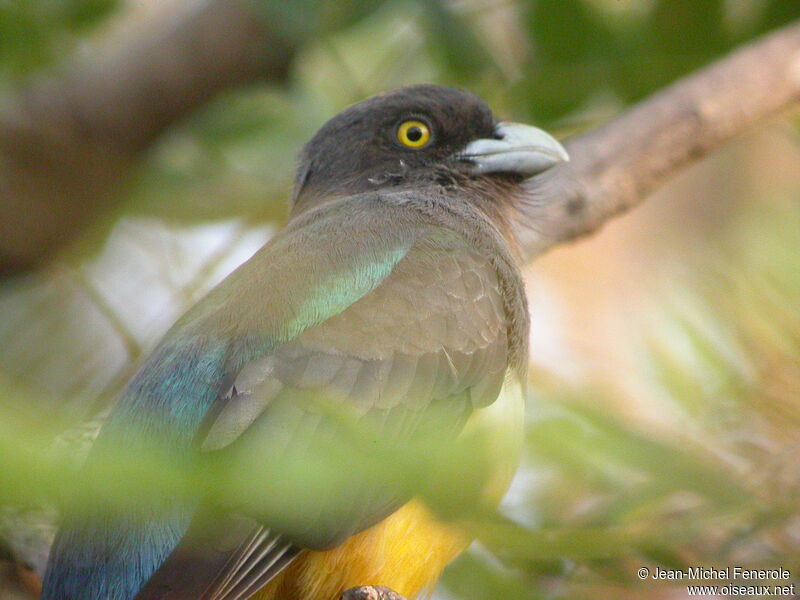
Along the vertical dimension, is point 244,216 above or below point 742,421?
Answer: below

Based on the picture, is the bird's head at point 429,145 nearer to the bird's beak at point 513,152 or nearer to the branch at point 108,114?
the bird's beak at point 513,152

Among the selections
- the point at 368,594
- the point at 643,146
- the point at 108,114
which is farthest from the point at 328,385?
the point at 108,114

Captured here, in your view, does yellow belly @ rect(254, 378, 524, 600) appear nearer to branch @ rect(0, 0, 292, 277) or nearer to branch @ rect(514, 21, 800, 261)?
branch @ rect(514, 21, 800, 261)

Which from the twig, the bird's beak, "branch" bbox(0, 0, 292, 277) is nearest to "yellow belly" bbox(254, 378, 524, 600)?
the twig

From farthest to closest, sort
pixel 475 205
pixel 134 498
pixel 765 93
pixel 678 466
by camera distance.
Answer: pixel 765 93, pixel 475 205, pixel 678 466, pixel 134 498

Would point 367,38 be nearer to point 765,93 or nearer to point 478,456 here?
point 765,93

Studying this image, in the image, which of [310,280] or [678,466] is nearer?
[678,466]

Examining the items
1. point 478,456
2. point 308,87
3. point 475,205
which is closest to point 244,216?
point 308,87
